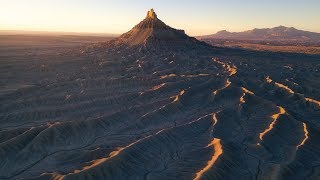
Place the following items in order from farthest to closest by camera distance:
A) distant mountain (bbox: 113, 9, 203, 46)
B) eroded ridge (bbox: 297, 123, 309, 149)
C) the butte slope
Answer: distant mountain (bbox: 113, 9, 203, 46)
eroded ridge (bbox: 297, 123, 309, 149)
the butte slope

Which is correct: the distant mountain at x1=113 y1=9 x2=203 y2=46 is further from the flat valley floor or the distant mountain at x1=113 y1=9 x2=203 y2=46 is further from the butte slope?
the butte slope

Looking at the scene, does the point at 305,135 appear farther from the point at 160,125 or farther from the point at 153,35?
the point at 153,35

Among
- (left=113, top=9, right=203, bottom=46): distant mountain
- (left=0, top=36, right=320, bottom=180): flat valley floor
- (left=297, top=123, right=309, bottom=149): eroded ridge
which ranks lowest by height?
(left=0, top=36, right=320, bottom=180): flat valley floor

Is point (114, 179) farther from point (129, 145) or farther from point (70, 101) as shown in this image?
point (70, 101)

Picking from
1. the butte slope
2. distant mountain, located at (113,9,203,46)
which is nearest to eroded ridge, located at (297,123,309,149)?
the butte slope

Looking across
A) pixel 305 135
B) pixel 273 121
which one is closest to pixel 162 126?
pixel 273 121

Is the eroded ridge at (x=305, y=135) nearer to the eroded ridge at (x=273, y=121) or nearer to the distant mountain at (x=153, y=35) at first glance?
the eroded ridge at (x=273, y=121)
